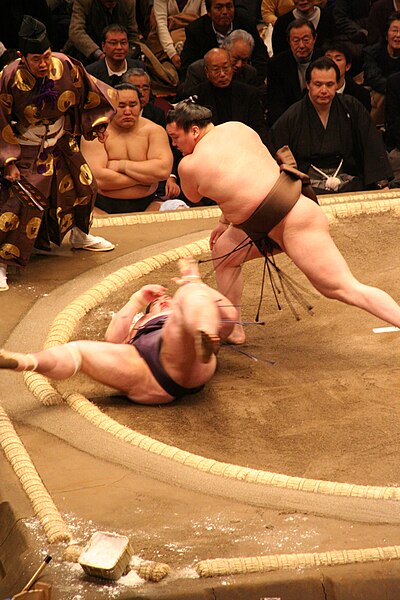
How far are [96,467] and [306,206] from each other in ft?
3.65

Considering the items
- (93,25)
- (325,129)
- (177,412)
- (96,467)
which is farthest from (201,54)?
(96,467)

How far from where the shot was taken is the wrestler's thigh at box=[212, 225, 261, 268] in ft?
12.2

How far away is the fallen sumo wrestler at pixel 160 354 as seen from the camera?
3.02 metres

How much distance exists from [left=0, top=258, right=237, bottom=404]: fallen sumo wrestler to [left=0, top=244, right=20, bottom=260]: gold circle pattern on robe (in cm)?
86

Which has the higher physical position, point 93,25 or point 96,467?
point 93,25

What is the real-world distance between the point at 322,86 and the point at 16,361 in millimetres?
2539

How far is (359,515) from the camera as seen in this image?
107 inches

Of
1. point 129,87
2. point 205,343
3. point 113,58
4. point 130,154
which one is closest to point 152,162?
point 130,154

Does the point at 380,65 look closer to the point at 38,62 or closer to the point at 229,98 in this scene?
the point at 229,98

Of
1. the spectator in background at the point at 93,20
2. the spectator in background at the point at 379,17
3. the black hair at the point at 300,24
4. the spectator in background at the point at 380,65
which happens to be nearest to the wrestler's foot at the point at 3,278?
the spectator in background at the point at 93,20

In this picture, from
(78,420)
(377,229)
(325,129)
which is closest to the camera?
(78,420)

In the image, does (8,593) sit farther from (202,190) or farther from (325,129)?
(325,129)

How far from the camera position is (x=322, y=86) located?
16.5 feet

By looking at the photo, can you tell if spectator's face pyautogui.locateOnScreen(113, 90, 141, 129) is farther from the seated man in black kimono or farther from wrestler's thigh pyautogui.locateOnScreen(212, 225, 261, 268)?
wrestler's thigh pyautogui.locateOnScreen(212, 225, 261, 268)
